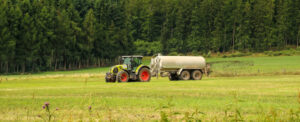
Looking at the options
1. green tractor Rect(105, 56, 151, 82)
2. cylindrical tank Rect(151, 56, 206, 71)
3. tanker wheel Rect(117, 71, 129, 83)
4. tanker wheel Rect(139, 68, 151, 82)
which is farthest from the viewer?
cylindrical tank Rect(151, 56, 206, 71)

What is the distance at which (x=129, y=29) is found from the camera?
97500 mm

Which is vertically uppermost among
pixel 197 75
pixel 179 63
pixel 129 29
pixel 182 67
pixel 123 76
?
pixel 129 29

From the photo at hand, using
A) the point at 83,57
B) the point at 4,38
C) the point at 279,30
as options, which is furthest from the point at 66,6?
the point at 279,30

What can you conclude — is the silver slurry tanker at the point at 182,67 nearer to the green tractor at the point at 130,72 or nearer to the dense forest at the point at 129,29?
the green tractor at the point at 130,72

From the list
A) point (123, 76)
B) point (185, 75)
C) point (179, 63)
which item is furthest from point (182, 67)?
point (123, 76)

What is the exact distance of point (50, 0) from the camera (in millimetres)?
78750

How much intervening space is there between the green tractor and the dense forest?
1455 inches

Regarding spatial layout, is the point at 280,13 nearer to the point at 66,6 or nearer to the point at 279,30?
the point at 279,30

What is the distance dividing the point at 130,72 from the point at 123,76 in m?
0.91

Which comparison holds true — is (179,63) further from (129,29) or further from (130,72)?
(129,29)

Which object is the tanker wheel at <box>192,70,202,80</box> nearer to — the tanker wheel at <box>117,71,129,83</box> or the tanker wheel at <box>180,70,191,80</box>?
the tanker wheel at <box>180,70,191,80</box>

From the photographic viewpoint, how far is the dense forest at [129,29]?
2660 inches

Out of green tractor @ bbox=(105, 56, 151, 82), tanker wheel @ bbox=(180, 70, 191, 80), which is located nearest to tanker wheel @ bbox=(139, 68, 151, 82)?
green tractor @ bbox=(105, 56, 151, 82)

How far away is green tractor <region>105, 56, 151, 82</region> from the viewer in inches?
1207
